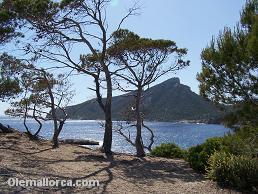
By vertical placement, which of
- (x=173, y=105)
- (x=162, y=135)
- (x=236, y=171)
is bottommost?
(x=162, y=135)

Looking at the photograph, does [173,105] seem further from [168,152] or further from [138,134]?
[138,134]

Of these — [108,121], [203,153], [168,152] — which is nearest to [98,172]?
[203,153]

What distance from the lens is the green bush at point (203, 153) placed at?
529 inches

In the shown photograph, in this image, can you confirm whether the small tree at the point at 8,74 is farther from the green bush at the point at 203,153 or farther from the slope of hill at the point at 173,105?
the slope of hill at the point at 173,105

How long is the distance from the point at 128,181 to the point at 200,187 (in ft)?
6.28

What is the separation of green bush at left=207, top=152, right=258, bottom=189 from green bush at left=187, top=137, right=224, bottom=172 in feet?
7.50

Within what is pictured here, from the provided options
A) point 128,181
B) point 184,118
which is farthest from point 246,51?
point 184,118

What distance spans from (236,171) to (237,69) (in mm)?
2602

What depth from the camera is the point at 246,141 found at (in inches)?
412

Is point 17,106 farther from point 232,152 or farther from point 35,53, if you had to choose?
point 232,152

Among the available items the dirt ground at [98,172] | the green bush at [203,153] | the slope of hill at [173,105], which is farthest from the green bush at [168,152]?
the slope of hill at [173,105]

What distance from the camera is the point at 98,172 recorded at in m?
12.0

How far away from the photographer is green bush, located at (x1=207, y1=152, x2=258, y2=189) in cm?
1038

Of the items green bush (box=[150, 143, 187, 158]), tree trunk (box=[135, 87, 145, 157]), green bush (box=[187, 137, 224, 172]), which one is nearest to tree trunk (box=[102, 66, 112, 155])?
tree trunk (box=[135, 87, 145, 157])
